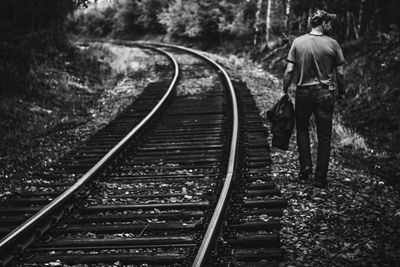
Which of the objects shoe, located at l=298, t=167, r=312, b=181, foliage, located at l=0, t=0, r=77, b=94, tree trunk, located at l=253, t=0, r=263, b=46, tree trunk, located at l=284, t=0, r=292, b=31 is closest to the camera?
shoe, located at l=298, t=167, r=312, b=181

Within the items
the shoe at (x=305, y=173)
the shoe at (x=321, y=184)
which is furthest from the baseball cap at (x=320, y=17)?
the shoe at (x=321, y=184)

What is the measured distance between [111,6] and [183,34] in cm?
1525

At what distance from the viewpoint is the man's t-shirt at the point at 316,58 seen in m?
5.14

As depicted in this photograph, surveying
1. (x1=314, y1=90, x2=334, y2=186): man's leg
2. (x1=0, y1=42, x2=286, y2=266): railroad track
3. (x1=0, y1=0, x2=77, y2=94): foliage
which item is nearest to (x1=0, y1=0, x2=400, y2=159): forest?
(x1=0, y1=0, x2=77, y2=94): foliage

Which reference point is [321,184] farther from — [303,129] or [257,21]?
[257,21]

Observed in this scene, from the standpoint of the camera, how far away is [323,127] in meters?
5.40

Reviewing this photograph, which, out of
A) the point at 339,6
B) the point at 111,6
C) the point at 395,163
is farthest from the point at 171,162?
the point at 111,6

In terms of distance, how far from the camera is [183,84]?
1319 centimetres

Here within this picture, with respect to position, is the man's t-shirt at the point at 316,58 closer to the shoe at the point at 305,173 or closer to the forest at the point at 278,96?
the shoe at the point at 305,173

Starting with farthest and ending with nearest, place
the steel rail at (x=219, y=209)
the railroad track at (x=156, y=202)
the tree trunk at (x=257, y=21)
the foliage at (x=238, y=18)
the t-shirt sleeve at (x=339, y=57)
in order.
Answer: the foliage at (x=238, y=18)
the tree trunk at (x=257, y=21)
the t-shirt sleeve at (x=339, y=57)
the railroad track at (x=156, y=202)
the steel rail at (x=219, y=209)

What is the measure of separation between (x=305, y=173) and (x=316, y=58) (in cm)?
152

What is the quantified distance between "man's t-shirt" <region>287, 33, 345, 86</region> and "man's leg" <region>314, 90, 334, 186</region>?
206mm

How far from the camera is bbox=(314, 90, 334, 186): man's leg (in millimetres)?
5281

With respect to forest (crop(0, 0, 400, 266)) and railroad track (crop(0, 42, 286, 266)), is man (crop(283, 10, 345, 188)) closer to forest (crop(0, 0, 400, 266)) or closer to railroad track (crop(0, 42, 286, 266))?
forest (crop(0, 0, 400, 266))
